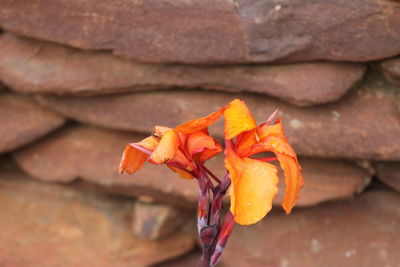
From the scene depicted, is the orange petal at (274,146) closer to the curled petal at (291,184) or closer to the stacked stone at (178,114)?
the curled petal at (291,184)

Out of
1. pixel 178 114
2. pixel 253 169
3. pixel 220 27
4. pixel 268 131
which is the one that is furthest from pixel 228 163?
pixel 178 114

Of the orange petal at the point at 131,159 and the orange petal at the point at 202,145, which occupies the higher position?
the orange petal at the point at 202,145

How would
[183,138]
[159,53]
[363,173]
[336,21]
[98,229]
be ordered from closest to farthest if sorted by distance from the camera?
[183,138]
[336,21]
[159,53]
[363,173]
[98,229]

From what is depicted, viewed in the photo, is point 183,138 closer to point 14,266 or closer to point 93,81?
point 93,81

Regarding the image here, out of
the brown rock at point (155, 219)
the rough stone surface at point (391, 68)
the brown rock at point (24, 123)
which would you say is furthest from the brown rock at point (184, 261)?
the rough stone surface at point (391, 68)

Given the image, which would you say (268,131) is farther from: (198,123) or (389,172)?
(389,172)

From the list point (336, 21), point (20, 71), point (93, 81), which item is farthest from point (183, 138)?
point (20, 71)

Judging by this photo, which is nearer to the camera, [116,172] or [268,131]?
[268,131]
